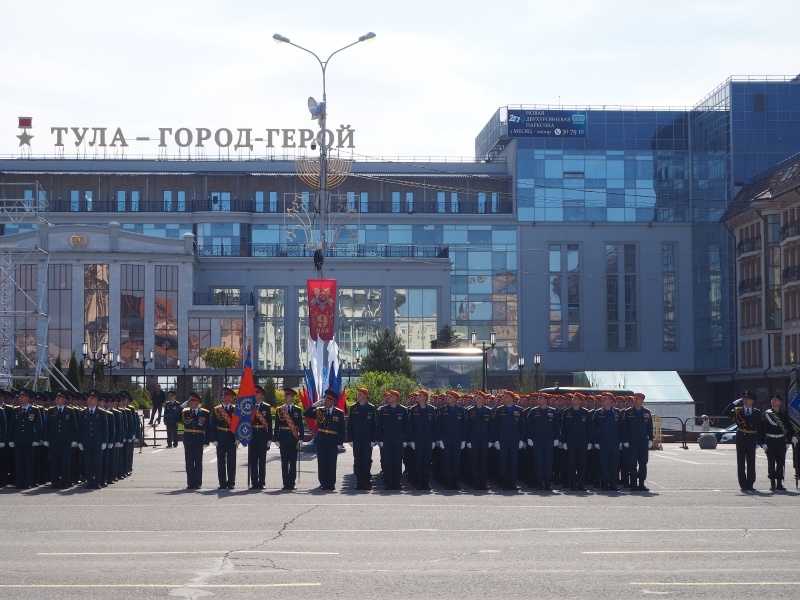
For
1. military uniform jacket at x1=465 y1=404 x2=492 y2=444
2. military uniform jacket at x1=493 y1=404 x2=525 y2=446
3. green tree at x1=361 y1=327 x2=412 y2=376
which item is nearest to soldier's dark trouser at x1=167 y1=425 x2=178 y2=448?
green tree at x1=361 y1=327 x2=412 y2=376

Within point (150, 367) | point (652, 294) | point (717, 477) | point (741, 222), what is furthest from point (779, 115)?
point (717, 477)

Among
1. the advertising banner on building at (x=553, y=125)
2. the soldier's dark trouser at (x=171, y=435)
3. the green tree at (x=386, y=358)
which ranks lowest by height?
the soldier's dark trouser at (x=171, y=435)

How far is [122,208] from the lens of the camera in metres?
85.6

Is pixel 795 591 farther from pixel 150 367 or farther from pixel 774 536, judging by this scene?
pixel 150 367

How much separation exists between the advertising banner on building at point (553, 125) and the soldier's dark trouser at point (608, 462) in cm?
6253

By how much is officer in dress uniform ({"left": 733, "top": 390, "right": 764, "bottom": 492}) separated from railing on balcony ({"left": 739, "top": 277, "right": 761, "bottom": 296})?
5323 centimetres

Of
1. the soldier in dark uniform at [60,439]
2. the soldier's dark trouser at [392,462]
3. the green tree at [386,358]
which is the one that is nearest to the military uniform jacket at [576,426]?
the soldier's dark trouser at [392,462]

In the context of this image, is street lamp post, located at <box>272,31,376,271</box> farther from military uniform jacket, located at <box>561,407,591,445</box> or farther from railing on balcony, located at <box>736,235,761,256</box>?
railing on balcony, located at <box>736,235,761,256</box>

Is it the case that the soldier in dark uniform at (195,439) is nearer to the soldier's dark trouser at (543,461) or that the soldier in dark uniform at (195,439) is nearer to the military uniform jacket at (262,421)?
the military uniform jacket at (262,421)

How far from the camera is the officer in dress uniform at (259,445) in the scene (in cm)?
2308

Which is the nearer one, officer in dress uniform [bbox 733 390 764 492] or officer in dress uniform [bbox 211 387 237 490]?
officer in dress uniform [bbox 733 390 764 492]

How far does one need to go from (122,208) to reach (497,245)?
1032 inches

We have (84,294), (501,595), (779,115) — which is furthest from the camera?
(779,115)

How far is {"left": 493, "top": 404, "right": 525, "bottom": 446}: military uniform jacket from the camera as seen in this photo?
23109mm
